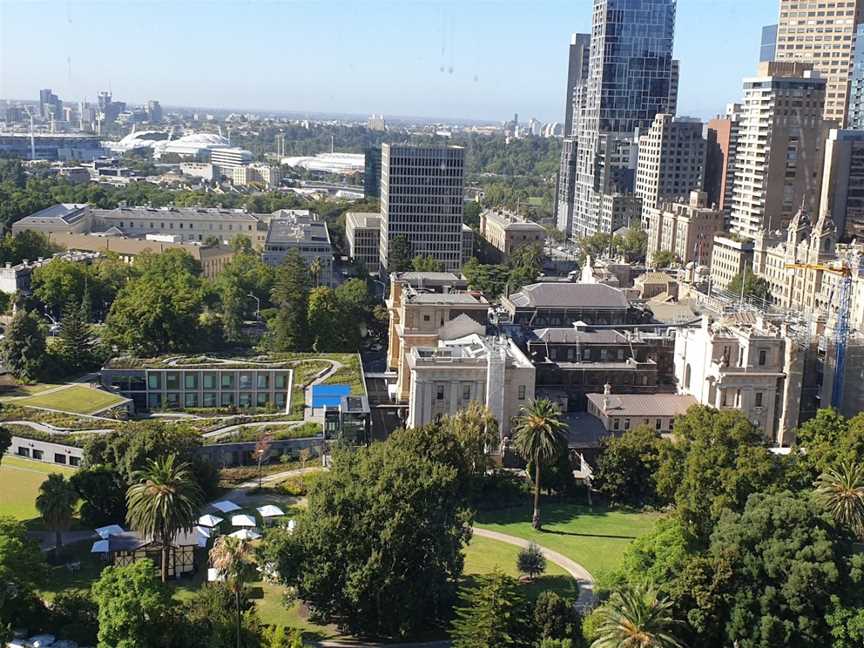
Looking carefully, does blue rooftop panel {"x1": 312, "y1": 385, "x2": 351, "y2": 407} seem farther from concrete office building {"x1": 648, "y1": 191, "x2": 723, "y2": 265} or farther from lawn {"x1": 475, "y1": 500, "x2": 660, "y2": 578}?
concrete office building {"x1": 648, "y1": 191, "x2": 723, "y2": 265}

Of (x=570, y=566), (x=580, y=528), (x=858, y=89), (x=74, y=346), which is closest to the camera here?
(x=570, y=566)

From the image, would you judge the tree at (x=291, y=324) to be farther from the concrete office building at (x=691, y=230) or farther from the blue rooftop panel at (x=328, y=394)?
the concrete office building at (x=691, y=230)

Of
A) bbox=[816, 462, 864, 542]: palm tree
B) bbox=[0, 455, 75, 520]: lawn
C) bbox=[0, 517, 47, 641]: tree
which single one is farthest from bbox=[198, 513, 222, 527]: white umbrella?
bbox=[816, 462, 864, 542]: palm tree

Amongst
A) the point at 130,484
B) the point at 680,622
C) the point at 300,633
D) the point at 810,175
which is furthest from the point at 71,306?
the point at 810,175

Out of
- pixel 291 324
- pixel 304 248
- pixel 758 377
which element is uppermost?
pixel 304 248

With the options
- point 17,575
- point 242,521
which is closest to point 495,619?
point 242,521

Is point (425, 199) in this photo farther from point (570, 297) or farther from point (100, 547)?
point (100, 547)

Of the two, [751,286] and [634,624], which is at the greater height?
[751,286]
